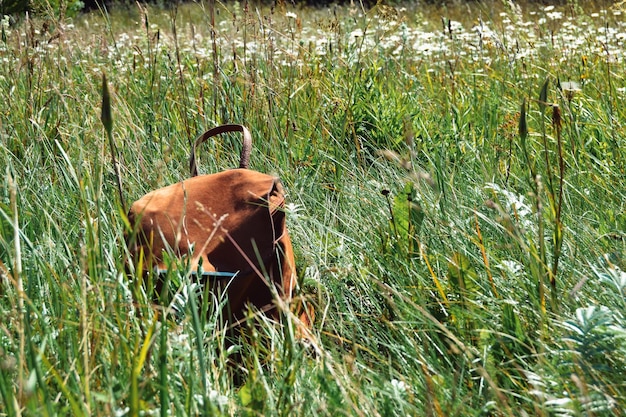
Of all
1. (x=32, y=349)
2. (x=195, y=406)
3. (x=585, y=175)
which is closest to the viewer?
(x=32, y=349)

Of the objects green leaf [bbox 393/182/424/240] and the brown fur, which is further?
green leaf [bbox 393/182/424/240]

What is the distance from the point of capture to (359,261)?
212 cm

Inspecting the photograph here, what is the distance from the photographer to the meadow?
128 centimetres

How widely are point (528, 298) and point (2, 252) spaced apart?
4.15 ft

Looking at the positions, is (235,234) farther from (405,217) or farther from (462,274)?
(462,274)

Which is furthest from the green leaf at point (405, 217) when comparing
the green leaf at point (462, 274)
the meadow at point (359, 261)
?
the green leaf at point (462, 274)

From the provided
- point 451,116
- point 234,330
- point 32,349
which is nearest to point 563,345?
point 234,330

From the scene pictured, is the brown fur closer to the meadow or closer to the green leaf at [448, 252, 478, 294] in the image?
the meadow

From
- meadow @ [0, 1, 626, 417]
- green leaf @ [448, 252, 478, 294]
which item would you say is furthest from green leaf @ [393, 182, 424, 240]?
green leaf @ [448, 252, 478, 294]

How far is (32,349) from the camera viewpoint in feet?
3.45

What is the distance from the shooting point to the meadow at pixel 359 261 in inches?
50.6

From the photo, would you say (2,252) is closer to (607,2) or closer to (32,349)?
(32,349)

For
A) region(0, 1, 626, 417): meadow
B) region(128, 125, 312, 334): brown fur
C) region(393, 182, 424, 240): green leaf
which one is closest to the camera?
region(0, 1, 626, 417): meadow

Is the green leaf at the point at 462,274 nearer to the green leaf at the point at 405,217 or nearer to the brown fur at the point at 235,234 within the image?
the green leaf at the point at 405,217
